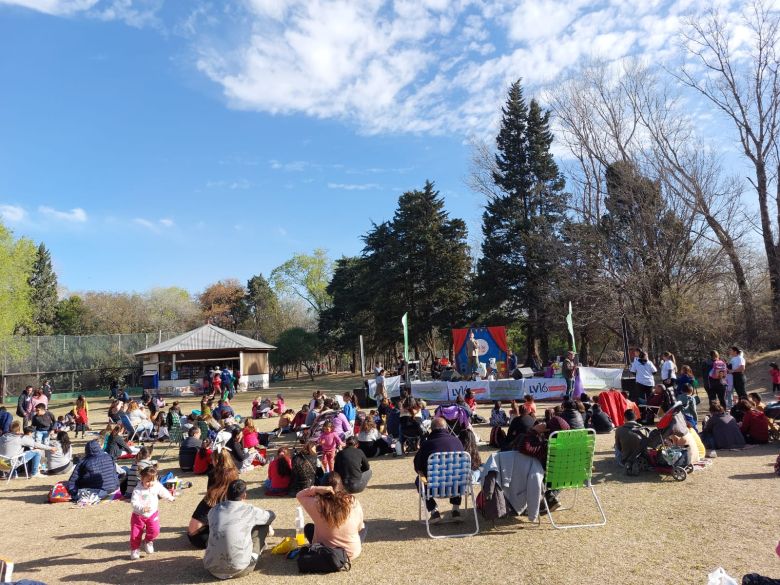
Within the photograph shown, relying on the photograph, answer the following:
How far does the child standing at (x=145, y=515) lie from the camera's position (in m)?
6.02

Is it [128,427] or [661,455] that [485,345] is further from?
[661,455]

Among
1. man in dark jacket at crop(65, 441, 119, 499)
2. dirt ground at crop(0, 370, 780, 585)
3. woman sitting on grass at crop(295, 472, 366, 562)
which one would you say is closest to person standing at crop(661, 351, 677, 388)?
dirt ground at crop(0, 370, 780, 585)

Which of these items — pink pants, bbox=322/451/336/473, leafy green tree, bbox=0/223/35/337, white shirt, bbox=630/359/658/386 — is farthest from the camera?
leafy green tree, bbox=0/223/35/337

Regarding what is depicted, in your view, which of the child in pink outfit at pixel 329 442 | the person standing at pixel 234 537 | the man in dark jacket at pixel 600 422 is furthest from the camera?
the man in dark jacket at pixel 600 422

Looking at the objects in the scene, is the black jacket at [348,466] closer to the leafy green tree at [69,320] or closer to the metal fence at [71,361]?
the metal fence at [71,361]

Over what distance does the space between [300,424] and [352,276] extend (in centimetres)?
3484

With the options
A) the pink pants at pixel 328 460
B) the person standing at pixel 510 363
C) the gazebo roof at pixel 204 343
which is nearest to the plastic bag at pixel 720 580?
the pink pants at pixel 328 460

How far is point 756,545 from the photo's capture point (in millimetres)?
5246

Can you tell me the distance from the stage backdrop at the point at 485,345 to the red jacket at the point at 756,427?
51.8ft

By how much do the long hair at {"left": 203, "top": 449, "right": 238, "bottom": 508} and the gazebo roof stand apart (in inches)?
1165

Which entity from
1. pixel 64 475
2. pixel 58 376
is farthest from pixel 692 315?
pixel 58 376

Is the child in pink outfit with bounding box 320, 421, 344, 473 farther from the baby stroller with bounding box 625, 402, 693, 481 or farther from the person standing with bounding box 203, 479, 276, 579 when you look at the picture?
the baby stroller with bounding box 625, 402, 693, 481

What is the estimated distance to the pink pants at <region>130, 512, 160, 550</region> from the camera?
6008mm

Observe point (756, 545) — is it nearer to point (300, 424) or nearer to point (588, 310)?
point (300, 424)
